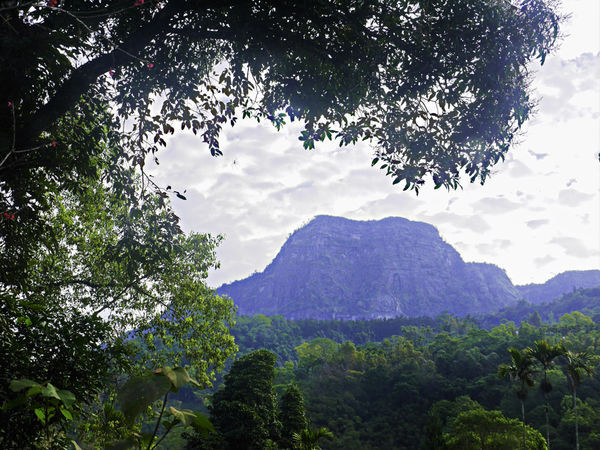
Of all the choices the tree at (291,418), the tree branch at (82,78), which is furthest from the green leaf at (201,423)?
the tree at (291,418)

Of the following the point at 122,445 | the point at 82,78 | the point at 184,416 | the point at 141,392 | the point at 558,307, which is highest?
the point at 82,78

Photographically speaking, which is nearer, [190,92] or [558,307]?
[190,92]

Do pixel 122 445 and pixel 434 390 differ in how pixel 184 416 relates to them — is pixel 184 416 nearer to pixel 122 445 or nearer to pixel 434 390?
pixel 122 445

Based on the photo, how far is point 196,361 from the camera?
1055 cm

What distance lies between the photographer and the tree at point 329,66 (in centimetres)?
464

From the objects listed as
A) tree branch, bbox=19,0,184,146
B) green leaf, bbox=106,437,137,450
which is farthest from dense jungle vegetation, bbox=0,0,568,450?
green leaf, bbox=106,437,137,450

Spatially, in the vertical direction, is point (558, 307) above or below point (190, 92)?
below

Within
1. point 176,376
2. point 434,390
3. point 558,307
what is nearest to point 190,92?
point 176,376

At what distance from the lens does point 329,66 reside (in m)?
5.63

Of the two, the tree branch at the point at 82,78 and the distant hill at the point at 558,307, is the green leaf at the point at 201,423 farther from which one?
the distant hill at the point at 558,307

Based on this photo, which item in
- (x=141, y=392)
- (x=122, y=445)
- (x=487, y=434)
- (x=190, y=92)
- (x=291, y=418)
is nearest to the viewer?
(x=141, y=392)

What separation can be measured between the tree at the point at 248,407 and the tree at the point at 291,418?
0.77 meters

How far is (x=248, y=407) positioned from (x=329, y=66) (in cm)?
1947

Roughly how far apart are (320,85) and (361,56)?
715 mm
